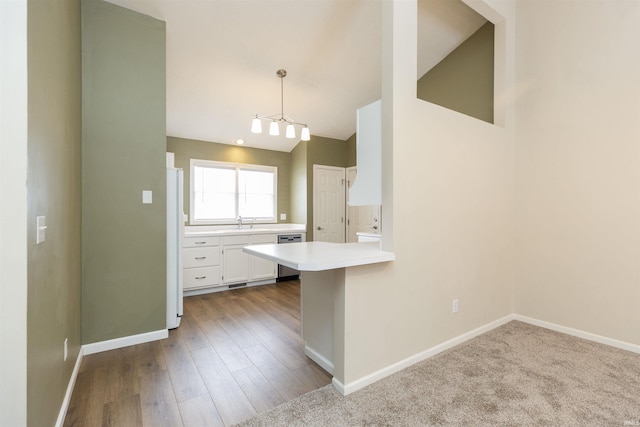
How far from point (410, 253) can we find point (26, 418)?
7.11 ft

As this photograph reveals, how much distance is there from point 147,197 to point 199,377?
1.59 meters

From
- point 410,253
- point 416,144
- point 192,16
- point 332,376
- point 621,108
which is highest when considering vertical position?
point 192,16

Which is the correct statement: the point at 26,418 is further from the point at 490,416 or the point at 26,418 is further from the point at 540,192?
the point at 540,192

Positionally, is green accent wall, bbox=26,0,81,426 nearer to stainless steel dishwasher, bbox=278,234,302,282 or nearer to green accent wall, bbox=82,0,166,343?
green accent wall, bbox=82,0,166,343

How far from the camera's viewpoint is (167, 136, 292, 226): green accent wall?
4.68 meters

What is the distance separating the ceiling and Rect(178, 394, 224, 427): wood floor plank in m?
3.16

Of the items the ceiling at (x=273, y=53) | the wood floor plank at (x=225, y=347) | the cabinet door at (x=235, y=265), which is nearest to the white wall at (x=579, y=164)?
the ceiling at (x=273, y=53)

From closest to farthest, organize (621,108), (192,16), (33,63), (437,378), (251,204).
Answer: (33,63)
(437,378)
(621,108)
(192,16)
(251,204)

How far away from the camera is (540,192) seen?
3010 mm

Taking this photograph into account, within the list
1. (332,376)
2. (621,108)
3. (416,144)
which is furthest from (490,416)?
(621,108)

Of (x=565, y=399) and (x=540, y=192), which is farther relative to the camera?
(x=540, y=192)

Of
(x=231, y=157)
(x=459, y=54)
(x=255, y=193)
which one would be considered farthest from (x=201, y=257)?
(x=459, y=54)

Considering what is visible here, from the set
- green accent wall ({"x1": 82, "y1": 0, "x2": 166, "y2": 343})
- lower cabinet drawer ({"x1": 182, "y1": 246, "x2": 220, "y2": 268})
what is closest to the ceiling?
green accent wall ({"x1": 82, "y1": 0, "x2": 166, "y2": 343})

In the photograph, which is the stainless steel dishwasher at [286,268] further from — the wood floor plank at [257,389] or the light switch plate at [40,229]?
the light switch plate at [40,229]
